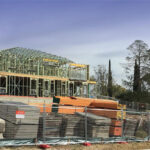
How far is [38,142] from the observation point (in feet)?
35.9

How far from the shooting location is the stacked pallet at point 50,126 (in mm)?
11156

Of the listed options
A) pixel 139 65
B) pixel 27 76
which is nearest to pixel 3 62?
pixel 27 76

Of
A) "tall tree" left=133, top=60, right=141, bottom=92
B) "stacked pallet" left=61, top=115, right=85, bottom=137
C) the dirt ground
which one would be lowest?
the dirt ground

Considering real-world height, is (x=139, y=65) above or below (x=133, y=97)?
above

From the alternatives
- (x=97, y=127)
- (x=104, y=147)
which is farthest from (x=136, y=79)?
(x=104, y=147)

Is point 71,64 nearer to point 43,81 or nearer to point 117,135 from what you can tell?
point 43,81

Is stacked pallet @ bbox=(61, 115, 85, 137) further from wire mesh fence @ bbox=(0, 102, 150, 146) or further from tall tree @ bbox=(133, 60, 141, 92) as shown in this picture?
tall tree @ bbox=(133, 60, 141, 92)

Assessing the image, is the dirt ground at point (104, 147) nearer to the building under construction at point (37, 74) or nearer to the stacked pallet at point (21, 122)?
the stacked pallet at point (21, 122)

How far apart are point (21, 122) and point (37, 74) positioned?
29365mm

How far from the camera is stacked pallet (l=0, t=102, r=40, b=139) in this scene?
10.6 m

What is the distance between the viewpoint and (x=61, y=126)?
1194cm

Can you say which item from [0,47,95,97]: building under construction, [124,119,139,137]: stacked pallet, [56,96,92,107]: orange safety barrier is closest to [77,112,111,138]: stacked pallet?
[124,119,139,137]: stacked pallet

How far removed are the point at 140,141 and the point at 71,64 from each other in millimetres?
30133

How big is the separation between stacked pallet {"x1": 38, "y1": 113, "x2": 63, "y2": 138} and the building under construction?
25025 millimetres
